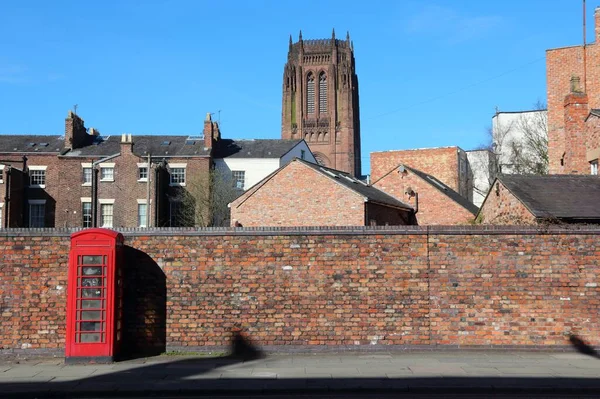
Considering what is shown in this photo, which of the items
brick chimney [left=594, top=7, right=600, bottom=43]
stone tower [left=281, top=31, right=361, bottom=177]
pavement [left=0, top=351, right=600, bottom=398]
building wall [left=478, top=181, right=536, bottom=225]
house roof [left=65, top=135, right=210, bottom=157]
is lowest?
pavement [left=0, top=351, right=600, bottom=398]

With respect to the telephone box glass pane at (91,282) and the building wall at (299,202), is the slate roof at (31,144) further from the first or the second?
the telephone box glass pane at (91,282)

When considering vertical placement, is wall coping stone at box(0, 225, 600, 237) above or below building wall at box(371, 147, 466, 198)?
below

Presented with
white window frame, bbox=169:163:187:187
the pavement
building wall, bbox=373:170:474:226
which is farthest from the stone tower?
the pavement

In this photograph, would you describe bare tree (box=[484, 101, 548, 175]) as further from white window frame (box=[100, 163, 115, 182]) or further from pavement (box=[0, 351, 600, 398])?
pavement (box=[0, 351, 600, 398])

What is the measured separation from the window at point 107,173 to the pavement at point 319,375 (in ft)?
115

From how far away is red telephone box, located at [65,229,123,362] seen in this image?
13.0 metres

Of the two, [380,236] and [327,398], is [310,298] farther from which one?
[327,398]

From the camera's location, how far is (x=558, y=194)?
19.6m

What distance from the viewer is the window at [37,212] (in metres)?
48.6

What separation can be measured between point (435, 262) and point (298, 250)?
2923mm

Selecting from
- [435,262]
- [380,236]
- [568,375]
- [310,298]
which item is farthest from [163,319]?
[568,375]

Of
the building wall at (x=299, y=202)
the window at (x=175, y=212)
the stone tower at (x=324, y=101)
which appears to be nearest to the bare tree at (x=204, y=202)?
the window at (x=175, y=212)

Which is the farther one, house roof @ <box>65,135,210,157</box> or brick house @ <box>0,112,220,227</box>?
house roof @ <box>65,135,210,157</box>

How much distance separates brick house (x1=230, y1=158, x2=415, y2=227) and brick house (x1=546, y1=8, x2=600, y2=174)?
29.2 feet
